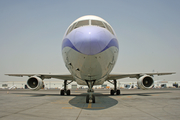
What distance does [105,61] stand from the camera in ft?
22.4

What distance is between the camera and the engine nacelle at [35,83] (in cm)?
1423

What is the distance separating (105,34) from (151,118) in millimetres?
3844

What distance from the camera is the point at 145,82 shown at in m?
14.2

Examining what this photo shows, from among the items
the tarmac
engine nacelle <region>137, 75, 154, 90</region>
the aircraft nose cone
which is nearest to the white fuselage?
the aircraft nose cone

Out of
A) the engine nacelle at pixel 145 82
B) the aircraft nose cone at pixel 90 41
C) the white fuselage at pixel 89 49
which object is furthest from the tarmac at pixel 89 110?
the engine nacelle at pixel 145 82

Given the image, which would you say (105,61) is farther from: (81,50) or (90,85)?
(90,85)

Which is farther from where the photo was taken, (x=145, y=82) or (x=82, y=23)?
(x=145, y=82)

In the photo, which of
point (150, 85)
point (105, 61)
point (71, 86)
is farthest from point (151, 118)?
point (71, 86)

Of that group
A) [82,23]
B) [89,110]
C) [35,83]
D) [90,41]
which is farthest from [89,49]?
[35,83]

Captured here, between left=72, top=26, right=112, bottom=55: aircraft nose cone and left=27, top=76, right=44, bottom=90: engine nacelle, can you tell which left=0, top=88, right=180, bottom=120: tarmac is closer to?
left=72, top=26, right=112, bottom=55: aircraft nose cone

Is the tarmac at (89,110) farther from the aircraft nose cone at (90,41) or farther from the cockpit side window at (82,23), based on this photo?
the cockpit side window at (82,23)

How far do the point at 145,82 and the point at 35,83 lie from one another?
11.2 m

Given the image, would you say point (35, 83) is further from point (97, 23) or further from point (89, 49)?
point (89, 49)

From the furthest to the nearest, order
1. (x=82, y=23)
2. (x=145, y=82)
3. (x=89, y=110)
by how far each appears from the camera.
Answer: (x=145, y=82), (x=82, y=23), (x=89, y=110)
